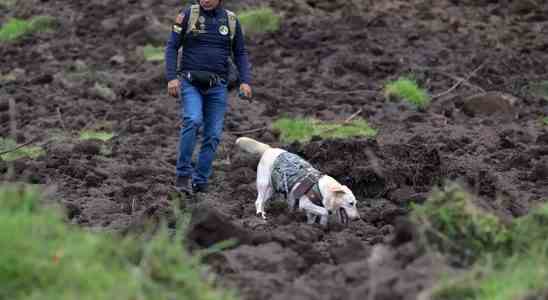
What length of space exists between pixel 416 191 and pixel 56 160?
3.67 meters

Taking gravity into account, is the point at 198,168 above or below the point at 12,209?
below

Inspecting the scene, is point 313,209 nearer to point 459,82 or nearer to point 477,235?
point 477,235

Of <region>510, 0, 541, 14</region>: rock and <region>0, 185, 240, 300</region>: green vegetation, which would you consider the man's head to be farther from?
<region>510, 0, 541, 14</region>: rock

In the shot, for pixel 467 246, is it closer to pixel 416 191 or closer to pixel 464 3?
pixel 416 191

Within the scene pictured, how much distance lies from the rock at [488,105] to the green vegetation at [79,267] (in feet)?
28.9

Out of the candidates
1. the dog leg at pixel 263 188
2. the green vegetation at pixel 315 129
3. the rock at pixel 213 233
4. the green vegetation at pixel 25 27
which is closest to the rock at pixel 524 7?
the green vegetation at pixel 315 129

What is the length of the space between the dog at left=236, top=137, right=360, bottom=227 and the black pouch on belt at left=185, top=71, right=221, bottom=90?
37.3 inches

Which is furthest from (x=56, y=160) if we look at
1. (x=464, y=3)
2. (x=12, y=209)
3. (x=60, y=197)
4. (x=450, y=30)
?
(x=464, y=3)

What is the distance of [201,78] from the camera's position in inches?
338

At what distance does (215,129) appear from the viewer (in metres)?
8.84

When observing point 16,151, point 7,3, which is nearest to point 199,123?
point 16,151

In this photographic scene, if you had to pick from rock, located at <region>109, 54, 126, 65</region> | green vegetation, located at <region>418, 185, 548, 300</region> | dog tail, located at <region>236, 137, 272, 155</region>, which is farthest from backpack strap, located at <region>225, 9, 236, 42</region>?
rock, located at <region>109, 54, 126, 65</region>

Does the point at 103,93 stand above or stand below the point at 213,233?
below

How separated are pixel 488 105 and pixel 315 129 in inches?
98.3
